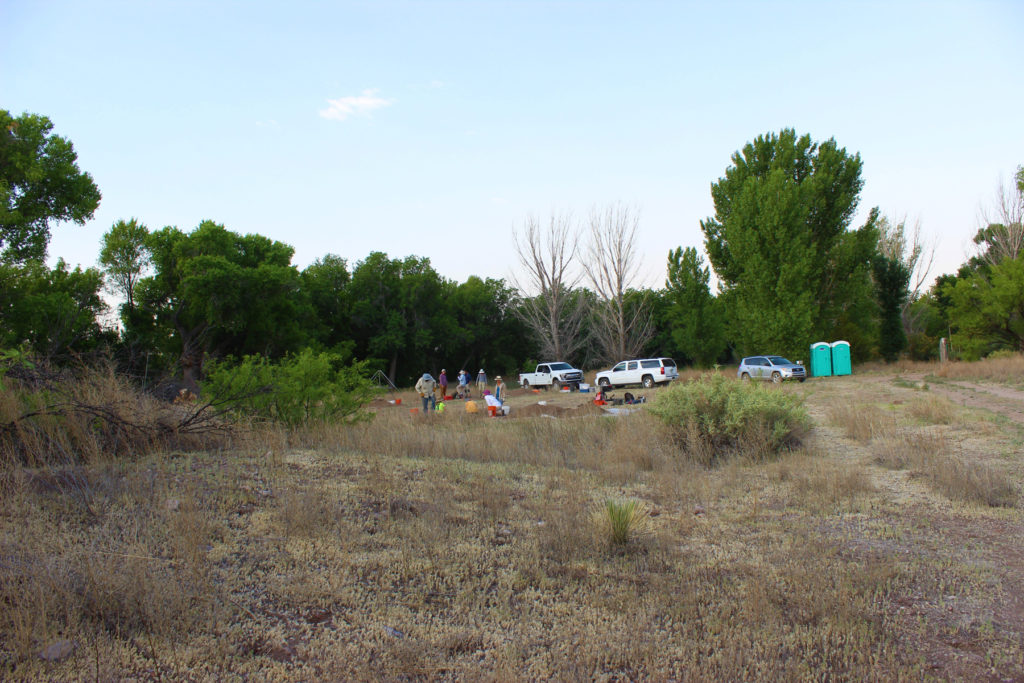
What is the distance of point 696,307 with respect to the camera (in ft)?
141

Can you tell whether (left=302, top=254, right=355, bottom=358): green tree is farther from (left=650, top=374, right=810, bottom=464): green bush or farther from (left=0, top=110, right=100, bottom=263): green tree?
(left=650, top=374, right=810, bottom=464): green bush

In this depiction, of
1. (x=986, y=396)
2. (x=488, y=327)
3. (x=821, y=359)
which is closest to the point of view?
(x=986, y=396)

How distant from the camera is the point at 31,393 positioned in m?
6.52

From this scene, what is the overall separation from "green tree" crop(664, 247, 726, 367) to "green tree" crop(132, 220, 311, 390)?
2509 cm

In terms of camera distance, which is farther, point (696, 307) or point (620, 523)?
point (696, 307)

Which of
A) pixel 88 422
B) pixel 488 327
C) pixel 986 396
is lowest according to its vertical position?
pixel 986 396

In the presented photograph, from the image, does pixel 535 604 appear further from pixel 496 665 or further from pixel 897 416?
pixel 897 416

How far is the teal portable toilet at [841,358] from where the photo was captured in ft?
110

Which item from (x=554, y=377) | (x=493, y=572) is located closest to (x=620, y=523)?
(x=493, y=572)

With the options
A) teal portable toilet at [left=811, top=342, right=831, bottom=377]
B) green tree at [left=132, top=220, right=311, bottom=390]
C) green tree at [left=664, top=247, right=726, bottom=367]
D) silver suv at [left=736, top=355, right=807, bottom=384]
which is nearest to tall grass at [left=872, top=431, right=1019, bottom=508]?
silver suv at [left=736, top=355, right=807, bottom=384]

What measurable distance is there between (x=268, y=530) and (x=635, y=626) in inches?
113

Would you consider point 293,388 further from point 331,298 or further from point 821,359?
point 331,298

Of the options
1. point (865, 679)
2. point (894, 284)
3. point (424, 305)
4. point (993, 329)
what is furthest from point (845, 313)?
point (865, 679)

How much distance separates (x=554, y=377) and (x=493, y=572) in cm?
3070
